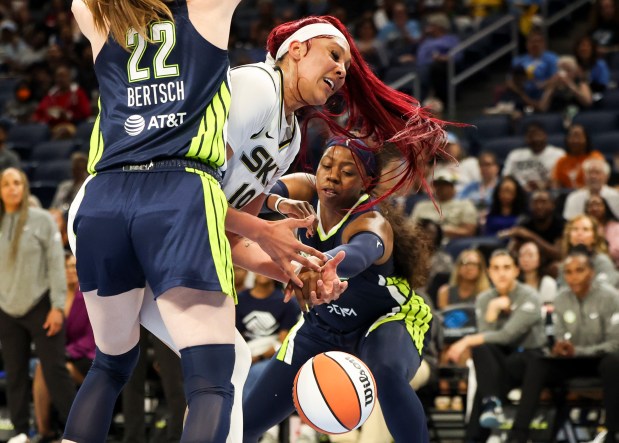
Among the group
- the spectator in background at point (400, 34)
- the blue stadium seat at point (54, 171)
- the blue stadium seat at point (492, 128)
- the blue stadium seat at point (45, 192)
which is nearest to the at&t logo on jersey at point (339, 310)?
the blue stadium seat at point (492, 128)

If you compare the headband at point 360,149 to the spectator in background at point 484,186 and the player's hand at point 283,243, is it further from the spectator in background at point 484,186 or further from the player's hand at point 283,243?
the spectator in background at point 484,186

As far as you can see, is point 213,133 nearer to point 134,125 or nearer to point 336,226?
point 134,125

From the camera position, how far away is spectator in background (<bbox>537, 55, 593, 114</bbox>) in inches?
468

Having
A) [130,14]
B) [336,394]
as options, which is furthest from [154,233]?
[336,394]

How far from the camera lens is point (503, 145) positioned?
11.6 meters

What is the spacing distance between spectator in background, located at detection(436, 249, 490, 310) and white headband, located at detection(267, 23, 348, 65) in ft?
15.7

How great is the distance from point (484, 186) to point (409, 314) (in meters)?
6.02

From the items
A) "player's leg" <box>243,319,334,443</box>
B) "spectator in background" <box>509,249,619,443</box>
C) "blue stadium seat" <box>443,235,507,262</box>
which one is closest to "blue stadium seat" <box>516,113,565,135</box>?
"blue stadium seat" <box>443,235,507,262</box>

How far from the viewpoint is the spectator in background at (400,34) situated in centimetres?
1418

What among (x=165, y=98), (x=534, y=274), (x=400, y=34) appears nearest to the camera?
(x=165, y=98)

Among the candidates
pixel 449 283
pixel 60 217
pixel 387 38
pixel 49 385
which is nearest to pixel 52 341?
pixel 49 385

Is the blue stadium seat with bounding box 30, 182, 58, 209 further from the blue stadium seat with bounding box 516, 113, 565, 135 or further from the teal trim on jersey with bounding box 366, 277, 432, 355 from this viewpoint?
the teal trim on jersey with bounding box 366, 277, 432, 355

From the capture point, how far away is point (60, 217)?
10.6 m

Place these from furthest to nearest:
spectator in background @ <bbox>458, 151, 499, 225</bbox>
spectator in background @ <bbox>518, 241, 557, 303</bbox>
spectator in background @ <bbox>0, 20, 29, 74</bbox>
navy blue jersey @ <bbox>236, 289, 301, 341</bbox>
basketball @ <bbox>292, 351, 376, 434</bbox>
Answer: spectator in background @ <bbox>0, 20, 29, 74</bbox> → spectator in background @ <bbox>458, 151, 499, 225</bbox> → spectator in background @ <bbox>518, 241, 557, 303</bbox> → navy blue jersey @ <bbox>236, 289, 301, 341</bbox> → basketball @ <bbox>292, 351, 376, 434</bbox>
